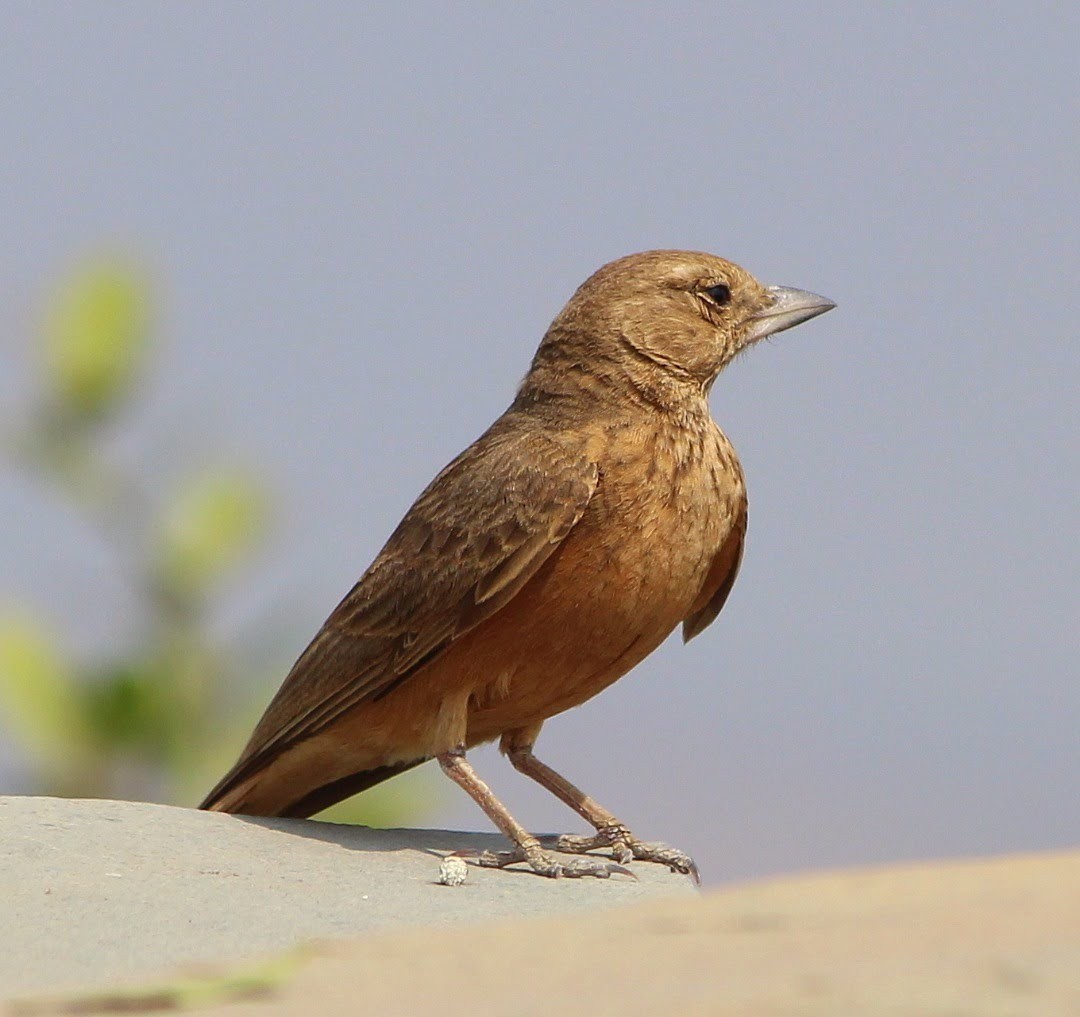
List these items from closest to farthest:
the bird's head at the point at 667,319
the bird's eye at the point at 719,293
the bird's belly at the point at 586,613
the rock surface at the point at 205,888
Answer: the rock surface at the point at 205,888
the bird's belly at the point at 586,613
the bird's head at the point at 667,319
the bird's eye at the point at 719,293

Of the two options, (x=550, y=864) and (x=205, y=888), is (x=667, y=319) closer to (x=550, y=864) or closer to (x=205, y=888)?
(x=550, y=864)

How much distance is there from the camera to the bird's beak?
7.24m

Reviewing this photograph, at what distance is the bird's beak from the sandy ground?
12.7 ft

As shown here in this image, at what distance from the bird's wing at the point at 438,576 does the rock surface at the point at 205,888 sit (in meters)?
0.44

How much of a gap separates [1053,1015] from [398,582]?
13.5ft

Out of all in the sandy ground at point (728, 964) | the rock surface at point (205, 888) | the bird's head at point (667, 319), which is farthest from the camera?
the bird's head at point (667, 319)

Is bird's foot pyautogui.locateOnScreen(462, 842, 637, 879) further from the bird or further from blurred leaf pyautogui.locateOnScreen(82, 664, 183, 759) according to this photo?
blurred leaf pyautogui.locateOnScreen(82, 664, 183, 759)

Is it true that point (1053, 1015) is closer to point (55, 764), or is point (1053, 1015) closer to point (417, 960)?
point (417, 960)

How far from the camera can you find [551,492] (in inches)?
238

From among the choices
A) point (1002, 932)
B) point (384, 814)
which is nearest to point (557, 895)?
point (384, 814)

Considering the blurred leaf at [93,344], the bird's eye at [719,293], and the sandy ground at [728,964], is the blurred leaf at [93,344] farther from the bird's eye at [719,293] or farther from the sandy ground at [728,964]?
the sandy ground at [728,964]

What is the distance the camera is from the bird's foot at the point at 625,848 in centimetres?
637

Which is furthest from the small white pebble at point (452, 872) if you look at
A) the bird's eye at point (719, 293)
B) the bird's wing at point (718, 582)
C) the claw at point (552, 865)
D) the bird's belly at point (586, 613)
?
the bird's eye at point (719, 293)

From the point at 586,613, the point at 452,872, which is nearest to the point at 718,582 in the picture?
the point at 586,613
